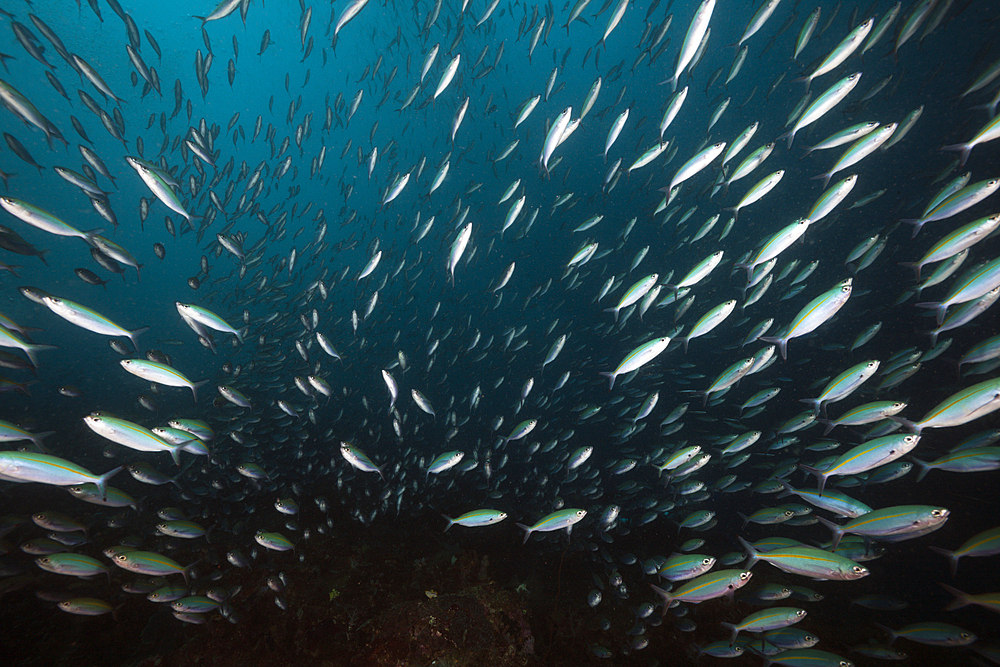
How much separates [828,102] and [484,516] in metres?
6.81

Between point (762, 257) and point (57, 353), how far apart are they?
59.2 meters

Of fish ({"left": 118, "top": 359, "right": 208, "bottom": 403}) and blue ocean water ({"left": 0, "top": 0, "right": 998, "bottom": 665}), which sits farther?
blue ocean water ({"left": 0, "top": 0, "right": 998, "bottom": 665})

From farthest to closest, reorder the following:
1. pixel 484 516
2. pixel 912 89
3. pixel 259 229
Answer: pixel 259 229
pixel 912 89
pixel 484 516

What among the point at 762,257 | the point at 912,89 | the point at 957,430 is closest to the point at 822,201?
the point at 762,257

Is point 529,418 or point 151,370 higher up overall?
point 529,418

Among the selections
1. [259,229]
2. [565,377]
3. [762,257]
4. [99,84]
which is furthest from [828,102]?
[259,229]

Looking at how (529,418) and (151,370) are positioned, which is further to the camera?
(529,418)

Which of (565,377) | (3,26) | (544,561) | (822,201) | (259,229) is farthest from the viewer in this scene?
(259,229)

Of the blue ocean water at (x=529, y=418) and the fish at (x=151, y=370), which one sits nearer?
the fish at (x=151, y=370)

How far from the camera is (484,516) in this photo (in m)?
4.38

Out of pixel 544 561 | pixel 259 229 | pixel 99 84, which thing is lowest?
pixel 544 561

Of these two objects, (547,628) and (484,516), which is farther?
(547,628)

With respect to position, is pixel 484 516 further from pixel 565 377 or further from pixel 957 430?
pixel 957 430

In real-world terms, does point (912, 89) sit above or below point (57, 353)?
below
